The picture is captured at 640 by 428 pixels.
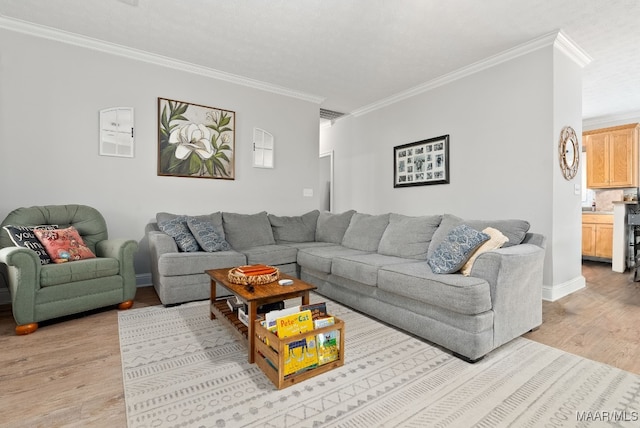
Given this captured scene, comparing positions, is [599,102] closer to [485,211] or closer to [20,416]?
[485,211]

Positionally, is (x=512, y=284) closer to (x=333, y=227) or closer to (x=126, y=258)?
(x=333, y=227)

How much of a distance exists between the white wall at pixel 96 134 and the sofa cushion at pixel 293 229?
1.56ft

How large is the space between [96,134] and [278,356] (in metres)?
3.31

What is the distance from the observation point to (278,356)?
158 cm

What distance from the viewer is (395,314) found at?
7.75ft

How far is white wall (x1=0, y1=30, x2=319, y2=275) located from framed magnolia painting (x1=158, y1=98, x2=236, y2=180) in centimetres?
9

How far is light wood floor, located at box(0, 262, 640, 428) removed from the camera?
1.44 m

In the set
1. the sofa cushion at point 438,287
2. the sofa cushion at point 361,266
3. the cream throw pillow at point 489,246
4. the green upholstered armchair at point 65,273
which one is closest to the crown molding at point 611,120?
the cream throw pillow at point 489,246

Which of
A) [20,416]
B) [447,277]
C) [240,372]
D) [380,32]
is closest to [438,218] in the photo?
[447,277]

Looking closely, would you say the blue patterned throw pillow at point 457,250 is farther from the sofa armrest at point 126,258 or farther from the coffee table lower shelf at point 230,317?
the sofa armrest at point 126,258

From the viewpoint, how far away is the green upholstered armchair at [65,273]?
89.0 inches

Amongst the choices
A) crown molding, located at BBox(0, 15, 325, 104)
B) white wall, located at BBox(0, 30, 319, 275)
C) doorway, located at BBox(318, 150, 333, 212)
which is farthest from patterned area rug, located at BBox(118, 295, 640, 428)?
doorway, located at BBox(318, 150, 333, 212)

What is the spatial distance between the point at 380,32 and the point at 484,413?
10.5 feet

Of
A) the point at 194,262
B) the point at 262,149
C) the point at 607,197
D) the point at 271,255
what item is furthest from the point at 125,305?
the point at 607,197
